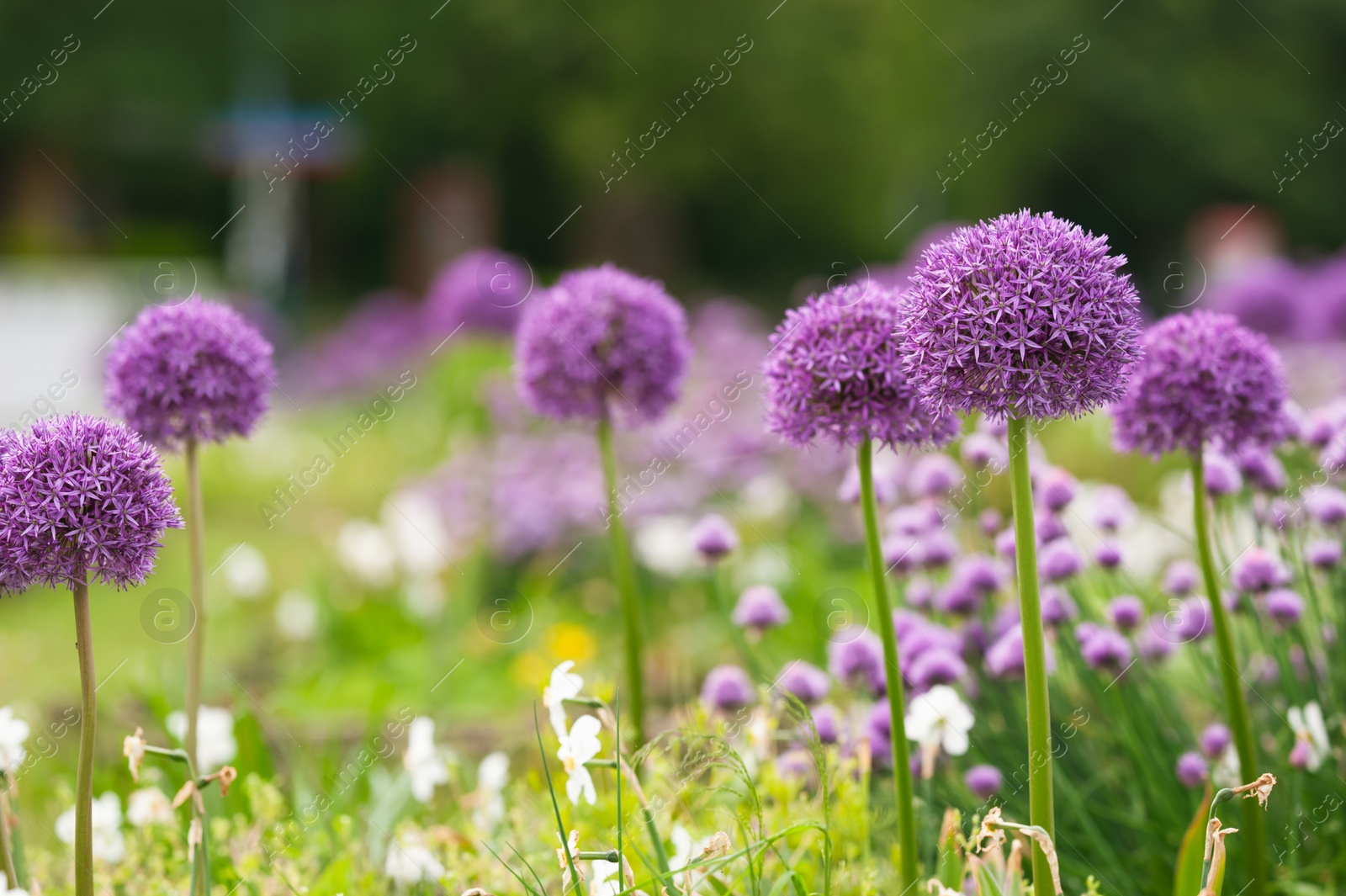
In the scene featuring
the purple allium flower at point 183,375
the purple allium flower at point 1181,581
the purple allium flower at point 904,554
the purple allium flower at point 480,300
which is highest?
the purple allium flower at point 480,300

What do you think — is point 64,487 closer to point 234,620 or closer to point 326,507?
point 234,620

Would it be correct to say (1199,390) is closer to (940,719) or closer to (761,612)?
(940,719)

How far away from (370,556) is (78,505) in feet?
14.0

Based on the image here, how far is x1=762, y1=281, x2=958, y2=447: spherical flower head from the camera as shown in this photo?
2189 mm

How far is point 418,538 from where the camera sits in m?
5.88

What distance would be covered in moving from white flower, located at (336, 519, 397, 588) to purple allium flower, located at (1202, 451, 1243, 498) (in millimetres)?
4275

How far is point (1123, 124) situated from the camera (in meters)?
23.6

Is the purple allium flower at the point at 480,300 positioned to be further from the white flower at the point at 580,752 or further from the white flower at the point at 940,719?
the white flower at the point at 580,752

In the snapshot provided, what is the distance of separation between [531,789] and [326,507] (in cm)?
592

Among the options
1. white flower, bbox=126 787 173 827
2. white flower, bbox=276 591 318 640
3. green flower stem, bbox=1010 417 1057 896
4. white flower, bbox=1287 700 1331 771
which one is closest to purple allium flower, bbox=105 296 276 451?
white flower, bbox=126 787 173 827

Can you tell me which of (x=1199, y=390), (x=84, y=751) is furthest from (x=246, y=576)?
(x=1199, y=390)

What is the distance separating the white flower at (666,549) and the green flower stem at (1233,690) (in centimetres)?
323

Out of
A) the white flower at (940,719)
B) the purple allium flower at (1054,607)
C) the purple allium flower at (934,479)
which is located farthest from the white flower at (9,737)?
the purple allium flower at (934,479)

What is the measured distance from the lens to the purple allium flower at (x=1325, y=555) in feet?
9.71
